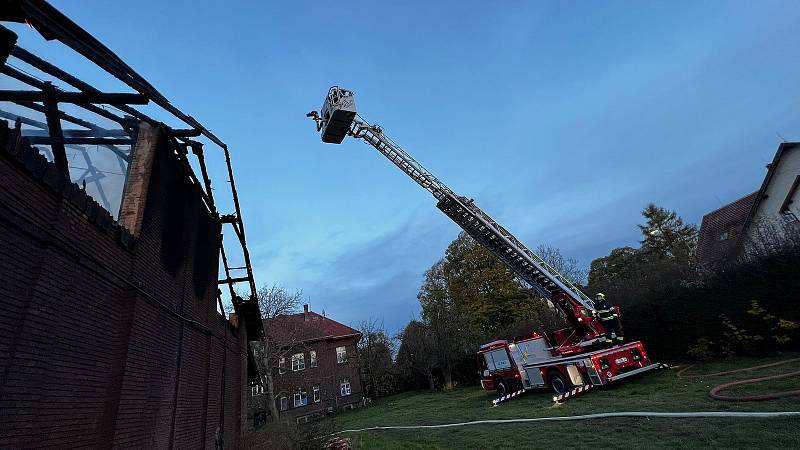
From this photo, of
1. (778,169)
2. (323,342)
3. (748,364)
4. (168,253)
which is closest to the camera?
(168,253)

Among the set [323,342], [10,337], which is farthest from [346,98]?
[323,342]

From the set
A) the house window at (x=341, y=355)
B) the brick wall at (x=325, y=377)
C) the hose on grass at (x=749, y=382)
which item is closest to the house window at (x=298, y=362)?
the brick wall at (x=325, y=377)

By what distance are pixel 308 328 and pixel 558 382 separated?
2781cm

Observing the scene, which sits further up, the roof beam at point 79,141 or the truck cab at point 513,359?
the roof beam at point 79,141

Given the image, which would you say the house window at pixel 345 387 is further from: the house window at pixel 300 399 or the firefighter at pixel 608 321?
the firefighter at pixel 608 321

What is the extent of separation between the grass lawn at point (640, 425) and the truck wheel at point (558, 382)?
0.51m

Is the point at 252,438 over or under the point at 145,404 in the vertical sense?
under

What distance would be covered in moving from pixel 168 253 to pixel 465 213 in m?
9.51

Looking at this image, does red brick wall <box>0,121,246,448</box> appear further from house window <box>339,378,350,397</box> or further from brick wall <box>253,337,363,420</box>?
house window <box>339,378,350,397</box>

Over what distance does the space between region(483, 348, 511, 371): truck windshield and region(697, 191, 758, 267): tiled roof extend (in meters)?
16.1

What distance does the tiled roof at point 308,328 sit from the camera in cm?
3120

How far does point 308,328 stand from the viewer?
36.8 m

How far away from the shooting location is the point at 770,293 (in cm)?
1227

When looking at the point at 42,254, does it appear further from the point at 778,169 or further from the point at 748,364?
the point at 778,169
